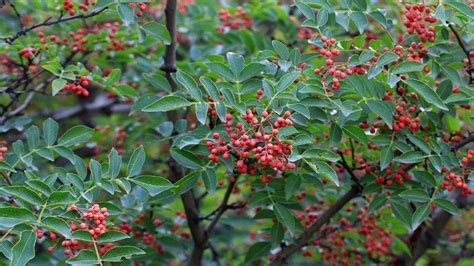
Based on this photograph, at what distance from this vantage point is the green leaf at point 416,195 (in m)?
2.45

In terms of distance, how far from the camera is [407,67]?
228 cm

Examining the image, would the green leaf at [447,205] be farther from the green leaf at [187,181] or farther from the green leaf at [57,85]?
the green leaf at [57,85]

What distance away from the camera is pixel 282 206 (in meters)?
2.67

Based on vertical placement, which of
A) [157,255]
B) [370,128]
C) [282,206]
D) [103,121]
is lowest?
[103,121]

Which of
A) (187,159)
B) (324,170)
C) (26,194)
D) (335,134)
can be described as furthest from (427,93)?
(26,194)

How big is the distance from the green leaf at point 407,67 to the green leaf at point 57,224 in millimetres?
1081

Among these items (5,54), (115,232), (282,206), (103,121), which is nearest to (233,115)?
(282,206)

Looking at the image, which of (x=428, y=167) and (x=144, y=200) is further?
(x=144, y=200)

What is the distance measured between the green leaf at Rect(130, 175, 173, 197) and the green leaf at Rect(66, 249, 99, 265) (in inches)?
11.1

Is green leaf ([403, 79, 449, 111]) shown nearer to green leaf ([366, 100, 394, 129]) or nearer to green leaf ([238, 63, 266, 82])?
green leaf ([366, 100, 394, 129])

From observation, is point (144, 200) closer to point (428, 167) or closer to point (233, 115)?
point (233, 115)

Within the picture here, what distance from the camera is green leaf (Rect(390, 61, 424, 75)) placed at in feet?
7.47

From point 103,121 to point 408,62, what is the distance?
2.54 m

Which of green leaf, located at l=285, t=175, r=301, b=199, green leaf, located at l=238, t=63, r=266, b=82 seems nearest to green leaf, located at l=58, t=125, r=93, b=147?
green leaf, located at l=238, t=63, r=266, b=82
